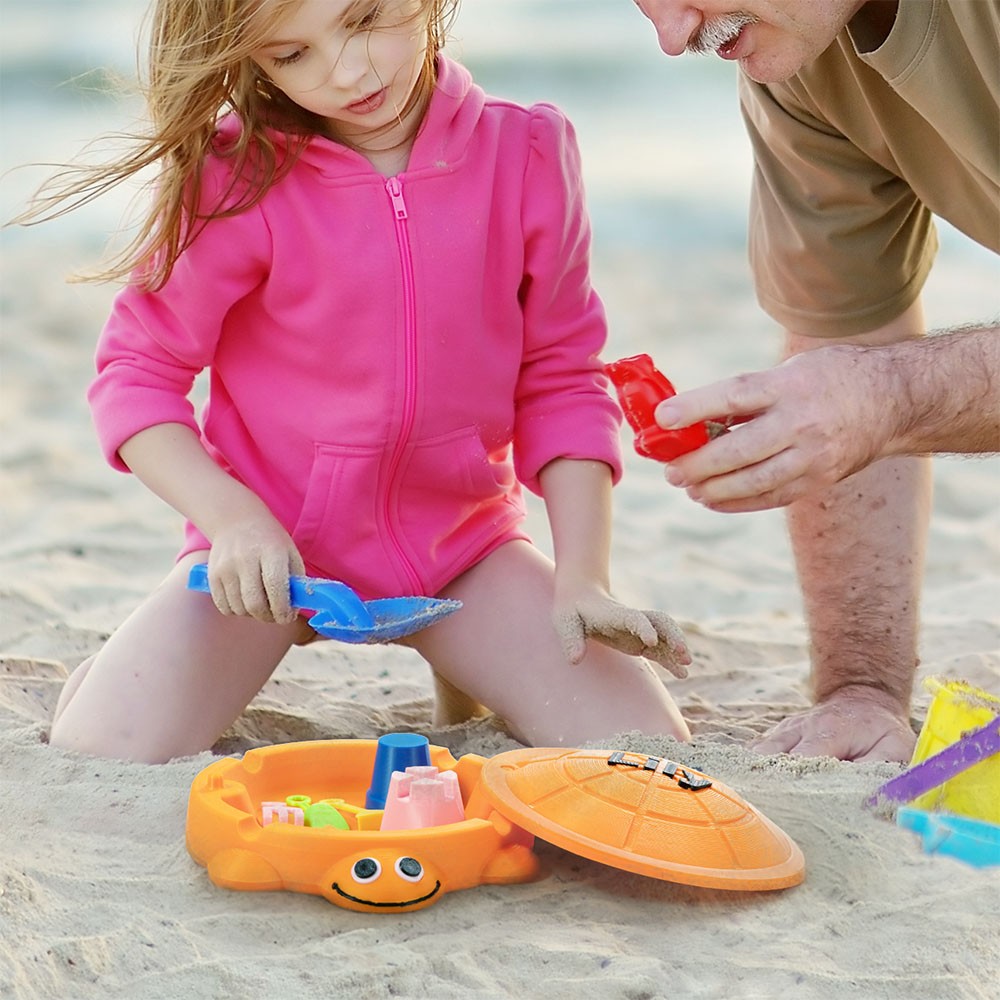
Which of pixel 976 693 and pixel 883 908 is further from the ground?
pixel 976 693

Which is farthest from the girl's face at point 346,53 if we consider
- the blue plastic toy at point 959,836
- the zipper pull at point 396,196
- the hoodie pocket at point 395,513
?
the blue plastic toy at point 959,836

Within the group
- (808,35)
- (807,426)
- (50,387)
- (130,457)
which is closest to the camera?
(807,426)

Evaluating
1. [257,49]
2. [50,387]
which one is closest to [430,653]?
[257,49]

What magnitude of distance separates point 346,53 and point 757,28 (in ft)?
1.89

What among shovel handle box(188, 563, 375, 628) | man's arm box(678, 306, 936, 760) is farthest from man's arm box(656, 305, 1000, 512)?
shovel handle box(188, 563, 375, 628)

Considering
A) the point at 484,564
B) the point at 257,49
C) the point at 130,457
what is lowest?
the point at 484,564

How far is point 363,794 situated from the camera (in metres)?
1.94

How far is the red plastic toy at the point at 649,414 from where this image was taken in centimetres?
176

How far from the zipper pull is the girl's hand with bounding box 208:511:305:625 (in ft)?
1.63

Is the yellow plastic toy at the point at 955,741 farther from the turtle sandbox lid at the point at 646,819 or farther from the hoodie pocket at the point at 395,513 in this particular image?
the hoodie pocket at the point at 395,513

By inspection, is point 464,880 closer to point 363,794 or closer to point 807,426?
point 363,794

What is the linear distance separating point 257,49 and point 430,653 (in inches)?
37.2

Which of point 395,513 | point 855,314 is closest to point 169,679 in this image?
point 395,513

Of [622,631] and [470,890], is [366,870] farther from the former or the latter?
[622,631]
